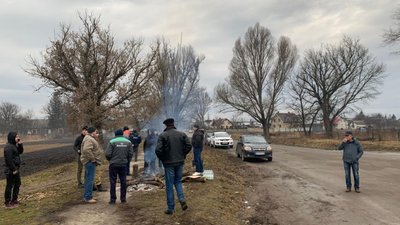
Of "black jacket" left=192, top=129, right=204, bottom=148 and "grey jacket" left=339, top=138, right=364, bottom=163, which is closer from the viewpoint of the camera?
"grey jacket" left=339, top=138, right=364, bottom=163

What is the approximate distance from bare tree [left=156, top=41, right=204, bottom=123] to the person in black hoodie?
803 inches

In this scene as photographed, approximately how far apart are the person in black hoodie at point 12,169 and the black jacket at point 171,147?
4149 mm

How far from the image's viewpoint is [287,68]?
197ft

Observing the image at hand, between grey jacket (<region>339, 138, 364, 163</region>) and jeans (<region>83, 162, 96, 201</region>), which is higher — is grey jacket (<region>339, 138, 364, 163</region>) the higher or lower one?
the higher one

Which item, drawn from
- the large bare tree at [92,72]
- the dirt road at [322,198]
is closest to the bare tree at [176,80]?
the large bare tree at [92,72]

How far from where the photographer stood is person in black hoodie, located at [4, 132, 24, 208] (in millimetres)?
10047

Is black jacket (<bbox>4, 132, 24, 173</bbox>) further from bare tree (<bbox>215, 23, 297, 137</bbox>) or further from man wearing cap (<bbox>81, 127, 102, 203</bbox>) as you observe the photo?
bare tree (<bbox>215, 23, 297, 137</bbox>)

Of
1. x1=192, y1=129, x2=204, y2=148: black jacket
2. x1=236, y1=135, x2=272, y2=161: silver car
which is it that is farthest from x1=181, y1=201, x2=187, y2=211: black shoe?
x1=236, y1=135, x2=272, y2=161: silver car

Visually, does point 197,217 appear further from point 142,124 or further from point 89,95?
point 142,124

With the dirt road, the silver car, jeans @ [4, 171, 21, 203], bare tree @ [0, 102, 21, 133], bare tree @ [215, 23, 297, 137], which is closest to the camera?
the dirt road

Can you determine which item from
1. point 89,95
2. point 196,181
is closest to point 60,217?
point 196,181

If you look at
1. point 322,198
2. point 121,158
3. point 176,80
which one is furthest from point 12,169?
point 176,80

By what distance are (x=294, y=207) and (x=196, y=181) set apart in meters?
3.73

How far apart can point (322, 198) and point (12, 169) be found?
8.34 metres
